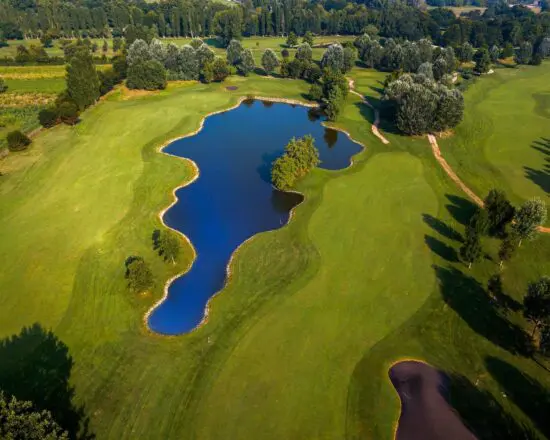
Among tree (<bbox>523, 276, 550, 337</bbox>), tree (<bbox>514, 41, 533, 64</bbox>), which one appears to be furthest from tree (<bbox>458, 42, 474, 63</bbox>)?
tree (<bbox>523, 276, 550, 337</bbox>)

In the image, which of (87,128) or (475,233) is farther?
(87,128)

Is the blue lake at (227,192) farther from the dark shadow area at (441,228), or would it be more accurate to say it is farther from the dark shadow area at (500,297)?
the dark shadow area at (500,297)

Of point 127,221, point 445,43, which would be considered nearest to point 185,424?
point 127,221

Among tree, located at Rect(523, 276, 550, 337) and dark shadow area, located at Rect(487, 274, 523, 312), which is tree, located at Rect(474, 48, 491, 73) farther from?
tree, located at Rect(523, 276, 550, 337)

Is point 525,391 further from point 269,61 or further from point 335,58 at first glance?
point 269,61

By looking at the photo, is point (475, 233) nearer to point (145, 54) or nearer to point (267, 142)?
point (267, 142)

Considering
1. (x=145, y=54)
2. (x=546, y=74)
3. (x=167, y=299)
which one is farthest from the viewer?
(x=546, y=74)

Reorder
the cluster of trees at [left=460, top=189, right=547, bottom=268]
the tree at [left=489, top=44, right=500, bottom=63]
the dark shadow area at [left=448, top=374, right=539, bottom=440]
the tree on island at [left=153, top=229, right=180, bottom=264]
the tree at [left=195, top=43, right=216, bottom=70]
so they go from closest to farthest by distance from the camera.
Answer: the dark shadow area at [left=448, top=374, right=539, bottom=440]
the cluster of trees at [left=460, top=189, right=547, bottom=268]
the tree on island at [left=153, top=229, right=180, bottom=264]
the tree at [left=195, top=43, right=216, bottom=70]
the tree at [left=489, top=44, right=500, bottom=63]
